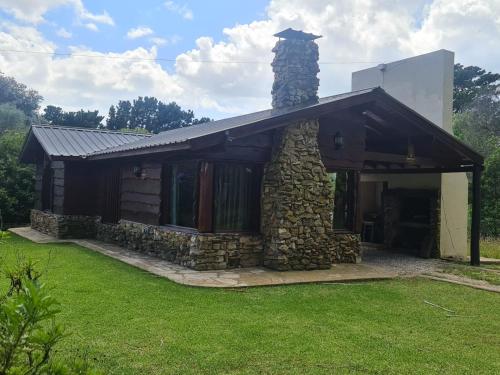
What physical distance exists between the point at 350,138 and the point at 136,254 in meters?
5.42

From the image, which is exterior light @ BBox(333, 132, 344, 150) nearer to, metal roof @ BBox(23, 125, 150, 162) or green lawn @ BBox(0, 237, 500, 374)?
green lawn @ BBox(0, 237, 500, 374)

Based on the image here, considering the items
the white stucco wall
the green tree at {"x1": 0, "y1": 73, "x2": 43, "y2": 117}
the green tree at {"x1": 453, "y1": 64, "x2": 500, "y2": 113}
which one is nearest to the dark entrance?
the white stucco wall

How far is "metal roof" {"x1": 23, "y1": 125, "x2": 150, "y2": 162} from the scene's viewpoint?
547 inches

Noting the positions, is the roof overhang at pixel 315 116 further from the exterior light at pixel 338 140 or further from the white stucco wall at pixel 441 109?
the white stucco wall at pixel 441 109

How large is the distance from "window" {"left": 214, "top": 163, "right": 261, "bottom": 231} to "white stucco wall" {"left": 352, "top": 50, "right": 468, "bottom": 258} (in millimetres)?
6159

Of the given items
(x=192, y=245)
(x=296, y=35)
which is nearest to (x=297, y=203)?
(x=192, y=245)

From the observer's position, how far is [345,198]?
10.9 meters

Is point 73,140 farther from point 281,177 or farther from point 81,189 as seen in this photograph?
point 281,177

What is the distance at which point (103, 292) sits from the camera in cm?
689

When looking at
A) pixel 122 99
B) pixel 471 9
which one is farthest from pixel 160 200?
pixel 122 99

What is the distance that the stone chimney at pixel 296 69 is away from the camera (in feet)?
34.2

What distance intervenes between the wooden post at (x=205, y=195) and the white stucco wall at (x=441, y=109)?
7.21m

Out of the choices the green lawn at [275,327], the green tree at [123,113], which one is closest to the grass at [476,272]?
the green lawn at [275,327]

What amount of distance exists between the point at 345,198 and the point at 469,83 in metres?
30.5
